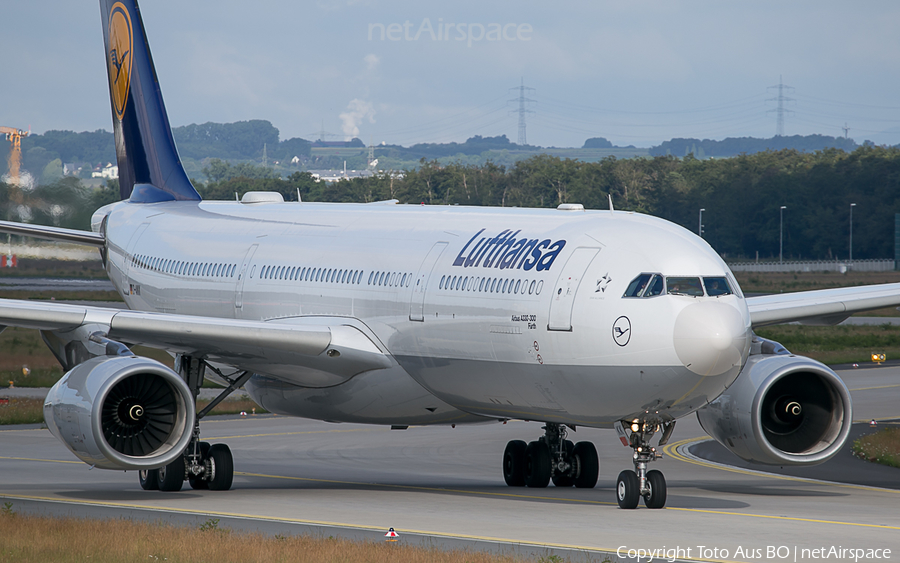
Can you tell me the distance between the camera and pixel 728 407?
2039cm

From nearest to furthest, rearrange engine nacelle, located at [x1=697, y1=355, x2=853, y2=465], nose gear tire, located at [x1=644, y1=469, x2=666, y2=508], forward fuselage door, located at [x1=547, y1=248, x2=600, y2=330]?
forward fuselage door, located at [x1=547, y1=248, x2=600, y2=330] → nose gear tire, located at [x1=644, y1=469, x2=666, y2=508] → engine nacelle, located at [x1=697, y1=355, x2=853, y2=465]

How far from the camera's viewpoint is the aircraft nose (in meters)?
16.6

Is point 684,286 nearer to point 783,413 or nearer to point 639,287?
point 639,287

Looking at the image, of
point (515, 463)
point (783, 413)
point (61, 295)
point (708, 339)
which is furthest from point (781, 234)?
point (708, 339)

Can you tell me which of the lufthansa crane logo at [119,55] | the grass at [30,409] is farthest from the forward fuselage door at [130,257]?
the grass at [30,409]

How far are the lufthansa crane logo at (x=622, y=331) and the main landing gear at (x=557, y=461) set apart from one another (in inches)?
Answer: 232

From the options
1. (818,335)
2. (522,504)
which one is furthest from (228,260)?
(818,335)

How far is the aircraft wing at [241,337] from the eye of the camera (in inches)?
798

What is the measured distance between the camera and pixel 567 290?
702 inches

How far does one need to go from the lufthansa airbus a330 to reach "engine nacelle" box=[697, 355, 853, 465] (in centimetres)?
3

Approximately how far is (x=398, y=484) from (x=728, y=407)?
252 inches

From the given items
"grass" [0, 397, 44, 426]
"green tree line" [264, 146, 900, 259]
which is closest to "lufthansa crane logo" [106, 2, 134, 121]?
"grass" [0, 397, 44, 426]

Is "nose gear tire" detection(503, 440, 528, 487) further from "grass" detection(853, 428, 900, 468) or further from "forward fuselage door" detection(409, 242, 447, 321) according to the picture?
"grass" detection(853, 428, 900, 468)

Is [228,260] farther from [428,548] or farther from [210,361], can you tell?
[428,548]
